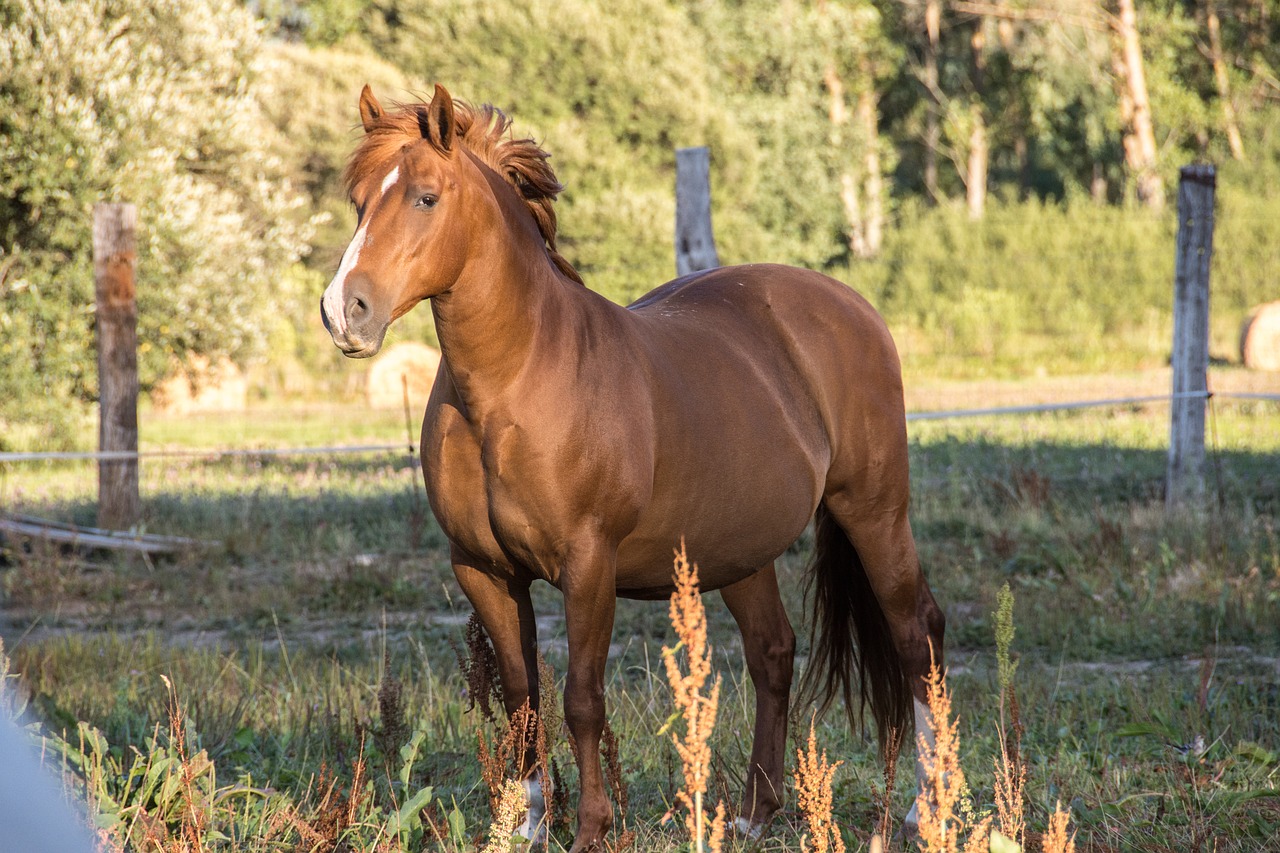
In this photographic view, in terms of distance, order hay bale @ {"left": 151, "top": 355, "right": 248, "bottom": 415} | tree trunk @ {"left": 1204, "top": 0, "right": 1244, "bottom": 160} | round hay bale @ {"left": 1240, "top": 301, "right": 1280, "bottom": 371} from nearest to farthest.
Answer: hay bale @ {"left": 151, "top": 355, "right": 248, "bottom": 415} < round hay bale @ {"left": 1240, "top": 301, "right": 1280, "bottom": 371} < tree trunk @ {"left": 1204, "top": 0, "right": 1244, "bottom": 160}

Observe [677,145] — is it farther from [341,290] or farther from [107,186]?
[341,290]

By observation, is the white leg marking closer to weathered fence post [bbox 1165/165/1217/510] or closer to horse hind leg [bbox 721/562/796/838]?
horse hind leg [bbox 721/562/796/838]

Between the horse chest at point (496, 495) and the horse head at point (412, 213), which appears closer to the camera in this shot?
the horse head at point (412, 213)

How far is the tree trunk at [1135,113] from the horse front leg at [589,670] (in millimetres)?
25756

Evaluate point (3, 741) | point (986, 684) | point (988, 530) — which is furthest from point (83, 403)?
point (3, 741)

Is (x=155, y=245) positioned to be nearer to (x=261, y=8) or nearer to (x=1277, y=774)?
(x=1277, y=774)

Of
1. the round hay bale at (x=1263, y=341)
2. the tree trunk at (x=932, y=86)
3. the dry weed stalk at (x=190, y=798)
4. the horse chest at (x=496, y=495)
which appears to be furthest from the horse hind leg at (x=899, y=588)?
the tree trunk at (x=932, y=86)

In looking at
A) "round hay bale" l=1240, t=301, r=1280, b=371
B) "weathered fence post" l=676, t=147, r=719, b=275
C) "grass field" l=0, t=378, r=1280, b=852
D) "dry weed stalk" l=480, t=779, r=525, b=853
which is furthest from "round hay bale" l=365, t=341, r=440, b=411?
"dry weed stalk" l=480, t=779, r=525, b=853

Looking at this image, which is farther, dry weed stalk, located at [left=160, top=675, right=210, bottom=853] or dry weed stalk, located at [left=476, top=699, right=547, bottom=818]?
dry weed stalk, located at [left=476, top=699, right=547, bottom=818]

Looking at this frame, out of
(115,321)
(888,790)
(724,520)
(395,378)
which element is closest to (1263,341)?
(395,378)

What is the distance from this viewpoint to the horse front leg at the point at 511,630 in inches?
121

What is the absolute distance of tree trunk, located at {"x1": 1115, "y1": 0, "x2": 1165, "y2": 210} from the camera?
26422mm

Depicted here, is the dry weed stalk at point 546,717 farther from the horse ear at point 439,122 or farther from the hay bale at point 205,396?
the hay bale at point 205,396

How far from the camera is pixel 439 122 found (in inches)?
108
